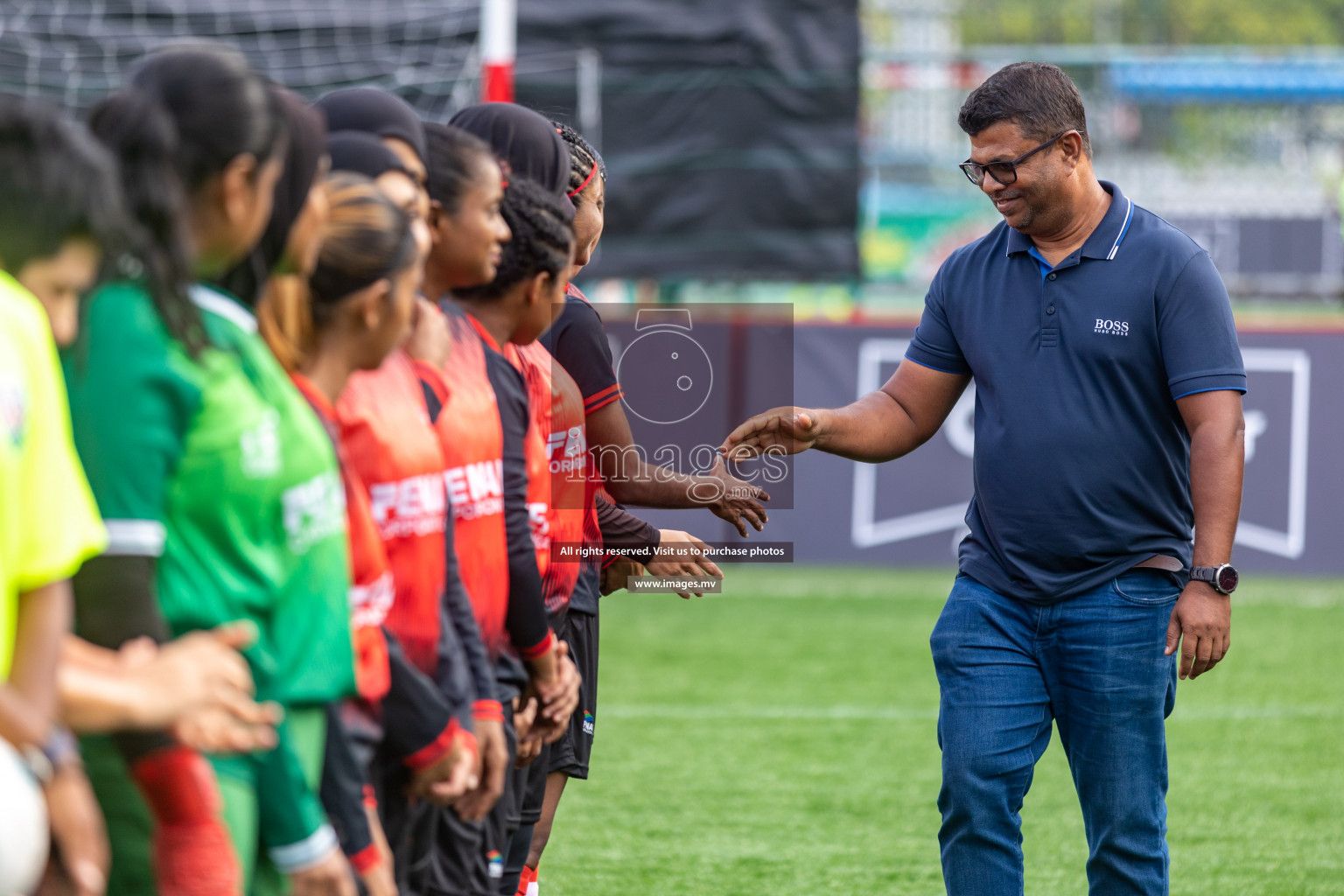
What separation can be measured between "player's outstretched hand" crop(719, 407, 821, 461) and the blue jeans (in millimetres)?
755

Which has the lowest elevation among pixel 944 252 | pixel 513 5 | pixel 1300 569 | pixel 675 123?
pixel 1300 569

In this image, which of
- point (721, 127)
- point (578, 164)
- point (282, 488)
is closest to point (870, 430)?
point (578, 164)

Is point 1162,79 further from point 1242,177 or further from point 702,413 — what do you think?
point 702,413

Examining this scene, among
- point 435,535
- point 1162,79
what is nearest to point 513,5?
point 435,535

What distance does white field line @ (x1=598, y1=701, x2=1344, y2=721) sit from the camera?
302 inches

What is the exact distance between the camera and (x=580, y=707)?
4500mm

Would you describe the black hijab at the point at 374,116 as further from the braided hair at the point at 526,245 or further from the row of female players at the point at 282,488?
the braided hair at the point at 526,245

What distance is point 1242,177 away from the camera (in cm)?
2147

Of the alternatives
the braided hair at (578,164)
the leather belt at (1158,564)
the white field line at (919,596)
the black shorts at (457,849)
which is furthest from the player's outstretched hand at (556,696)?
the white field line at (919,596)

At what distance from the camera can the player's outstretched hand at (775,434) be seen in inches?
175

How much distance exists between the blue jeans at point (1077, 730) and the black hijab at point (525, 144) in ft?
5.38

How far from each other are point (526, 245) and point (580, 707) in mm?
1586

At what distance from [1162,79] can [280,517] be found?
21.6m

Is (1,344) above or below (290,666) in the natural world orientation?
above
